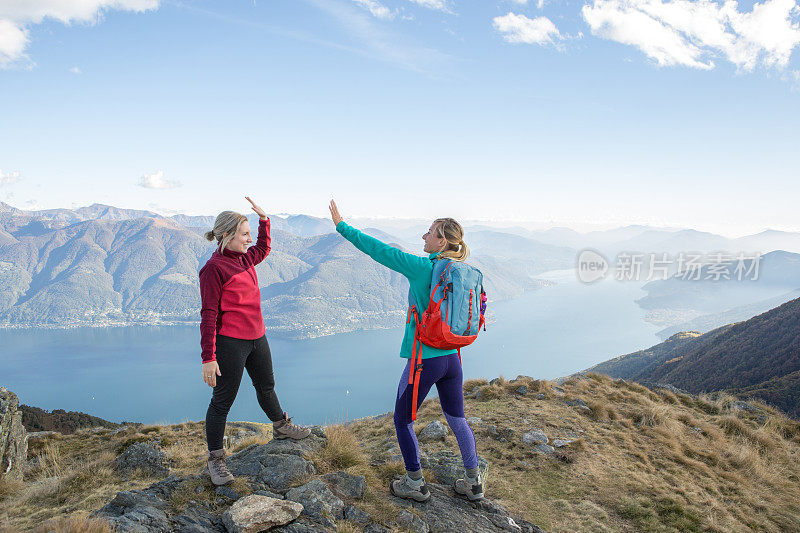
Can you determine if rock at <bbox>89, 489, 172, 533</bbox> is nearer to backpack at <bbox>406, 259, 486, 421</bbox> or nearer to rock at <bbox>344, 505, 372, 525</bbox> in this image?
rock at <bbox>344, 505, 372, 525</bbox>

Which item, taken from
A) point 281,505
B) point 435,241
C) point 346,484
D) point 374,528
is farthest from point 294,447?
point 435,241

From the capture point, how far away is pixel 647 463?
21.0ft

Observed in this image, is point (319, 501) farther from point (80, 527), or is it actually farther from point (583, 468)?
point (583, 468)

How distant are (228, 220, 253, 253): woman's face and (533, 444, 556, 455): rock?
560 cm

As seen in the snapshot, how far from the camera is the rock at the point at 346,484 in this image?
4016 mm

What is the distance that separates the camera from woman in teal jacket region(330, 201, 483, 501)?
364 centimetres

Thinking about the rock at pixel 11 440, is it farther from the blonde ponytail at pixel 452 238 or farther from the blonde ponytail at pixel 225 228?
the blonde ponytail at pixel 452 238

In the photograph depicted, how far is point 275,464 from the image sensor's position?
4277 millimetres

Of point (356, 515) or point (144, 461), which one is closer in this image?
point (356, 515)

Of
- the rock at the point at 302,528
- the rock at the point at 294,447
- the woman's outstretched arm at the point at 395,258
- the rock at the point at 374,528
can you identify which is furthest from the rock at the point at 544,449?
the woman's outstretched arm at the point at 395,258

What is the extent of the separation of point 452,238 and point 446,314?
754 millimetres

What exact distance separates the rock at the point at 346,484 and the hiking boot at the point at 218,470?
1003mm

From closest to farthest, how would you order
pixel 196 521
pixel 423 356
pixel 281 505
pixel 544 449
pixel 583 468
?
pixel 196 521 → pixel 281 505 → pixel 423 356 → pixel 583 468 → pixel 544 449

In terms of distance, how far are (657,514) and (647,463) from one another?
1766 mm
